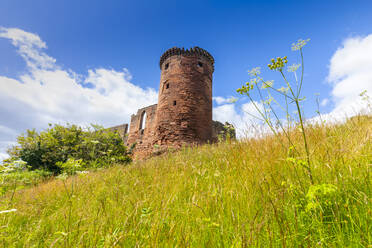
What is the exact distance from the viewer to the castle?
32.0 feet

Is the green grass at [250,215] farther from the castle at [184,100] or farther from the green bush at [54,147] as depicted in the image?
the green bush at [54,147]

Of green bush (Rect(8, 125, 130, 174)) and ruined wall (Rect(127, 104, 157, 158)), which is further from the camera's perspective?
ruined wall (Rect(127, 104, 157, 158))

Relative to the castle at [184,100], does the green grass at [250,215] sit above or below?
below

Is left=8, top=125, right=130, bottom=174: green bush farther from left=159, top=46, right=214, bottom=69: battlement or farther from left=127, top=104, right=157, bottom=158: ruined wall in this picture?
left=159, top=46, right=214, bottom=69: battlement

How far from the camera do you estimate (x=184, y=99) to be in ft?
32.9

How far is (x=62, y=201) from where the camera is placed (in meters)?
2.55

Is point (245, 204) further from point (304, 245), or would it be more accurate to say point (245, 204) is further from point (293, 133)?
point (293, 133)

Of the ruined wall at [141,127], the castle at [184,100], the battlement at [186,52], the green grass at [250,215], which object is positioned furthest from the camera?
the ruined wall at [141,127]

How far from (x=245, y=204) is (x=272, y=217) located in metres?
0.23

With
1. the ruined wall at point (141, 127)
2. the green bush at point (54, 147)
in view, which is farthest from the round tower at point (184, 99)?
the ruined wall at point (141, 127)

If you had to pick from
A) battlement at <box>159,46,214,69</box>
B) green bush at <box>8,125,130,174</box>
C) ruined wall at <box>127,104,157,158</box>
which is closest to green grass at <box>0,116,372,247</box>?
green bush at <box>8,125,130,174</box>

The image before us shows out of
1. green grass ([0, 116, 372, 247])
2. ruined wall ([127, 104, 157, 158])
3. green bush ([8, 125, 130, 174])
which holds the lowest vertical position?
green grass ([0, 116, 372, 247])

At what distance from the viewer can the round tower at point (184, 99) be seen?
9758mm

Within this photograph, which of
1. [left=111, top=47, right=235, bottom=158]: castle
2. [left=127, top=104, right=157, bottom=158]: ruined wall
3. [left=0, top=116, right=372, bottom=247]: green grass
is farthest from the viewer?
[left=127, top=104, right=157, bottom=158]: ruined wall
